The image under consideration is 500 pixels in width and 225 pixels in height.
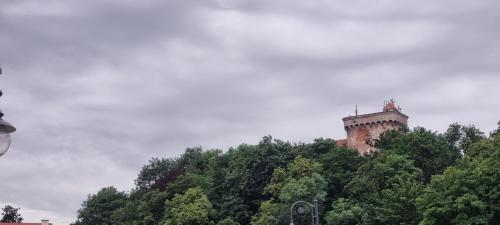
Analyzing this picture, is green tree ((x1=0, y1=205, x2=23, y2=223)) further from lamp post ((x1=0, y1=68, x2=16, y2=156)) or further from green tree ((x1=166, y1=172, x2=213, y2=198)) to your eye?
lamp post ((x1=0, y1=68, x2=16, y2=156))

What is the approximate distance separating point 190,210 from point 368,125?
90.6 ft

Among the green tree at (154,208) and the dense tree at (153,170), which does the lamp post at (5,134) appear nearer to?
the green tree at (154,208)

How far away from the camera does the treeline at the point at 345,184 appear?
159ft

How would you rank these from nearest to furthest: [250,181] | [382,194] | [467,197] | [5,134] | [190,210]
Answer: [5,134], [467,197], [382,194], [190,210], [250,181]

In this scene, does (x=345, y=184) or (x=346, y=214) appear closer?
(x=346, y=214)

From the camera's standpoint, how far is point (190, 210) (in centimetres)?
7269

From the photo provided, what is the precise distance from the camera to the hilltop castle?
88.1 m

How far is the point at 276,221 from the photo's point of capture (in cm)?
6419

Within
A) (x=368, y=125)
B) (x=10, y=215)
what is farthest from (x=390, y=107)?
(x=10, y=215)

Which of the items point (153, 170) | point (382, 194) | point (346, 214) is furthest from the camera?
point (153, 170)

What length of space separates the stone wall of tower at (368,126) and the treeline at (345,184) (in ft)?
35.7

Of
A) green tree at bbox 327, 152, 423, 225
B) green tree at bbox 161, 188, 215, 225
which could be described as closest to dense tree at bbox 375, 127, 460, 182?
green tree at bbox 327, 152, 423, 225

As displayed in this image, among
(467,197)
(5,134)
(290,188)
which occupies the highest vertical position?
(290,188)

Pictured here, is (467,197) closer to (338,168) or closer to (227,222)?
(338,168)
